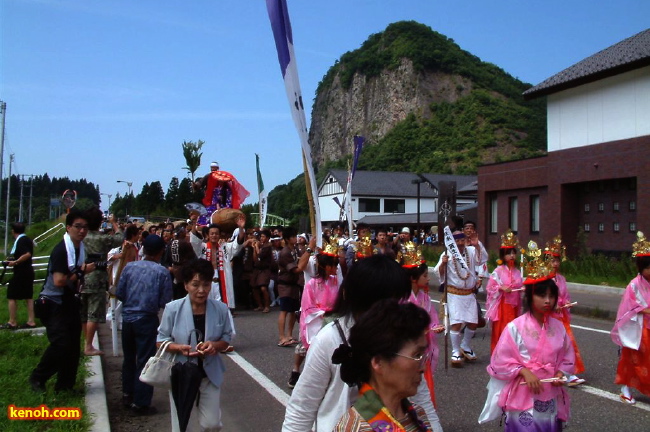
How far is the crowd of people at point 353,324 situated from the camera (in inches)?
83.7

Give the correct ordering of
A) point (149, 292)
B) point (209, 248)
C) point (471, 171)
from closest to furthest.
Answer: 1. point (149, 292)
2. point (209, 248)
3. point (471, 171)

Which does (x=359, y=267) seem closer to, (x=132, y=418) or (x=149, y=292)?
(x=149, y=292)

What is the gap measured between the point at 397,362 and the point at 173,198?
1679 inches

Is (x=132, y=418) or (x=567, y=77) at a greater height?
(x=567, y=77)

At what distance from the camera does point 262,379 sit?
22.8ft

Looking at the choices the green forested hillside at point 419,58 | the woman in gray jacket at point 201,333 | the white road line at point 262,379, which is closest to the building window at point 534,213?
the white road line at point 262,379

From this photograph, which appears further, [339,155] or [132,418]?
[339,155]

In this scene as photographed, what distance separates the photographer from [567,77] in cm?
2316

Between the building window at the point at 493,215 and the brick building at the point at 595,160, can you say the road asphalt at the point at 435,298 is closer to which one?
the brick building at the point at 595,160

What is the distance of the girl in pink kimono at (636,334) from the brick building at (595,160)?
1578 centimetres

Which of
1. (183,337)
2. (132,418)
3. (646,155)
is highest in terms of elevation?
(646,155)

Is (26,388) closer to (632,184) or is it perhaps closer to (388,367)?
(388,367)

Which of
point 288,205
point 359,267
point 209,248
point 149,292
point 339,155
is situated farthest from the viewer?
point 339,155

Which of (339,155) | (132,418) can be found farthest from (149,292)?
(339,155)
